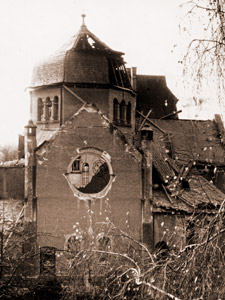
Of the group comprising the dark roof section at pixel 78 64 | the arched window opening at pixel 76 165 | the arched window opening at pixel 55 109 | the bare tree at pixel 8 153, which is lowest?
the arched window opening at pixel 76 165

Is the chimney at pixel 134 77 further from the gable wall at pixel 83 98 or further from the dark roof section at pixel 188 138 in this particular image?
the gable wall at pixel 83 98

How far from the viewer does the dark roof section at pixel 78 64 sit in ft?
86.0

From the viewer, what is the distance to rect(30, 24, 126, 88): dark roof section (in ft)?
86.0

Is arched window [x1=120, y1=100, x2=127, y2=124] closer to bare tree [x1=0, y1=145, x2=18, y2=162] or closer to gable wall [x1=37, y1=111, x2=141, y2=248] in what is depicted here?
gable wall [x1=37, y1=111, x2=141, y2=248]

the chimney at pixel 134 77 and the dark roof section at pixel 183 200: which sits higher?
the chimney at pixel 134 77

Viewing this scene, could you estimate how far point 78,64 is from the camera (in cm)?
2631

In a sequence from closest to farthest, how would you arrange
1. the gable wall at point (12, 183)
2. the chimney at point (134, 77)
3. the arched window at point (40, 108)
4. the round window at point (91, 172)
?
the round window at point (91, 172), the gable wall at point (12, 183), the arched window at point (40, 108), the chimney at point (134, 77)

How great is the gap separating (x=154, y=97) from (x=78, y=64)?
58.7 ft

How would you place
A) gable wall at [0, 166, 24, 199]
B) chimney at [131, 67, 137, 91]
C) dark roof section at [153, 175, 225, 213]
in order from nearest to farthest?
dark roof section at [153, 175, 225, 213]
gable wall at [0, 166, 24, 199]
chimney at [131, 67, 137, 91]

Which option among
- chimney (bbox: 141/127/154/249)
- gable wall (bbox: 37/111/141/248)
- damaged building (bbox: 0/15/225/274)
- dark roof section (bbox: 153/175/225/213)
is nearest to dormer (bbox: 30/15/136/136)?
damaged building (bbox: 0/15/225/274)

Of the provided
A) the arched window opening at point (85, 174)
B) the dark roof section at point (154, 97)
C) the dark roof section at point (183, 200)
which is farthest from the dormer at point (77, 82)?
the dark roof section at point (154, 97)

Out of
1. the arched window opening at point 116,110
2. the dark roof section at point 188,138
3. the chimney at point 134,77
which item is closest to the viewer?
the arched window opening at point 116,110

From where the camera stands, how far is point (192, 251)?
5773 millimetres

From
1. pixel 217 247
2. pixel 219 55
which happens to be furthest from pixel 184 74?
pixel 217 247
